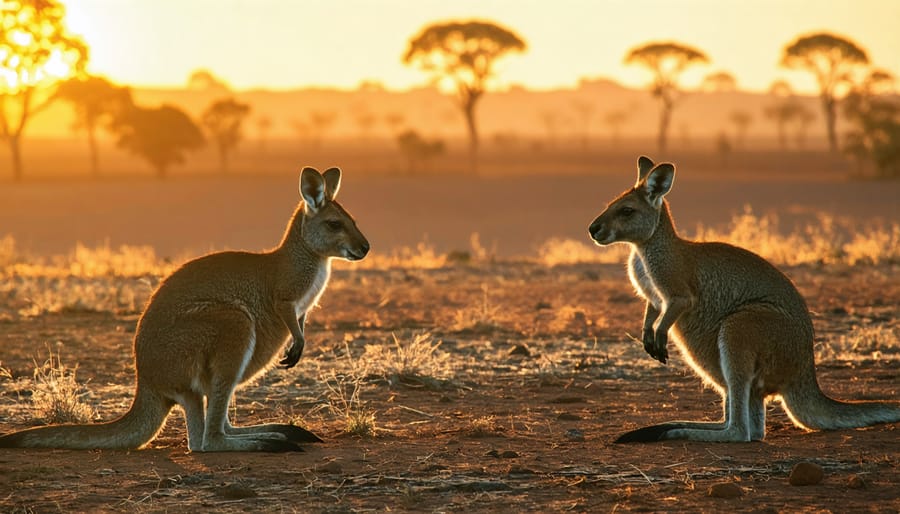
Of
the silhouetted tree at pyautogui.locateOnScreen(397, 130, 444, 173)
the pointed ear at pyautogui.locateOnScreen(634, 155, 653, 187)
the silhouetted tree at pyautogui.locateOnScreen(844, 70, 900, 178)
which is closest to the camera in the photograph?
the pointed ear at pyautogui.locateOnScreen(634, 155, 653, 187)

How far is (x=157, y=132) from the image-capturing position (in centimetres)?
6284

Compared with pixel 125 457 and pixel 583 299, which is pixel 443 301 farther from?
pixel 125 457

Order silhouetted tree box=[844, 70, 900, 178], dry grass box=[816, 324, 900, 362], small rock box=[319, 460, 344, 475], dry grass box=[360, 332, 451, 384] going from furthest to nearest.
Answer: silhouetted tree box=[844, 70, 900, 178] < dry grass box=[816, 324, 900, 362] < dry grass box=[360, 332, 451, 384] < small rock box=[319, 460, 344, 475]

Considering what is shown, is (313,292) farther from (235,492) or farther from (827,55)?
(827,55)

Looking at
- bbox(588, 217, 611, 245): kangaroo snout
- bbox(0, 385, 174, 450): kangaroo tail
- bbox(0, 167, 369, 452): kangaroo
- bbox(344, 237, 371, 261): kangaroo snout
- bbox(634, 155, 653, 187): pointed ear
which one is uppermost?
bbox(634, 155, 653, 187): pointed ear

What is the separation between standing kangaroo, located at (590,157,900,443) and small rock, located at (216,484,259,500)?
2.63 metres

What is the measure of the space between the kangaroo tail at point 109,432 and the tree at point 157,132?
185 feet

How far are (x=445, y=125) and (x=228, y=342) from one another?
17696 cm

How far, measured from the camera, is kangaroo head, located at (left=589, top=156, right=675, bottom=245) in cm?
856

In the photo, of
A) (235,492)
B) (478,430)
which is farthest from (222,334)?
(478,430)

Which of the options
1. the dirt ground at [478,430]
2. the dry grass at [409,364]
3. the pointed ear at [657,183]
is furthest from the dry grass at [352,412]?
the pointed ear at [657,183]

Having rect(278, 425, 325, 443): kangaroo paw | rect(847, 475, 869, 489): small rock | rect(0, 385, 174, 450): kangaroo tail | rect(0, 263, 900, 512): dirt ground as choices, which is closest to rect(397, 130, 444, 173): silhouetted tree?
rect(0, 263, 900, 512): dirt ground

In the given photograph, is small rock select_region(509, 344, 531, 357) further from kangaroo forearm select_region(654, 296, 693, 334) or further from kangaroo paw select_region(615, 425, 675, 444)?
kangaroo paw select_region(615, 425, 675, 444)

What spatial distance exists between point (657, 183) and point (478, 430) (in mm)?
2171
